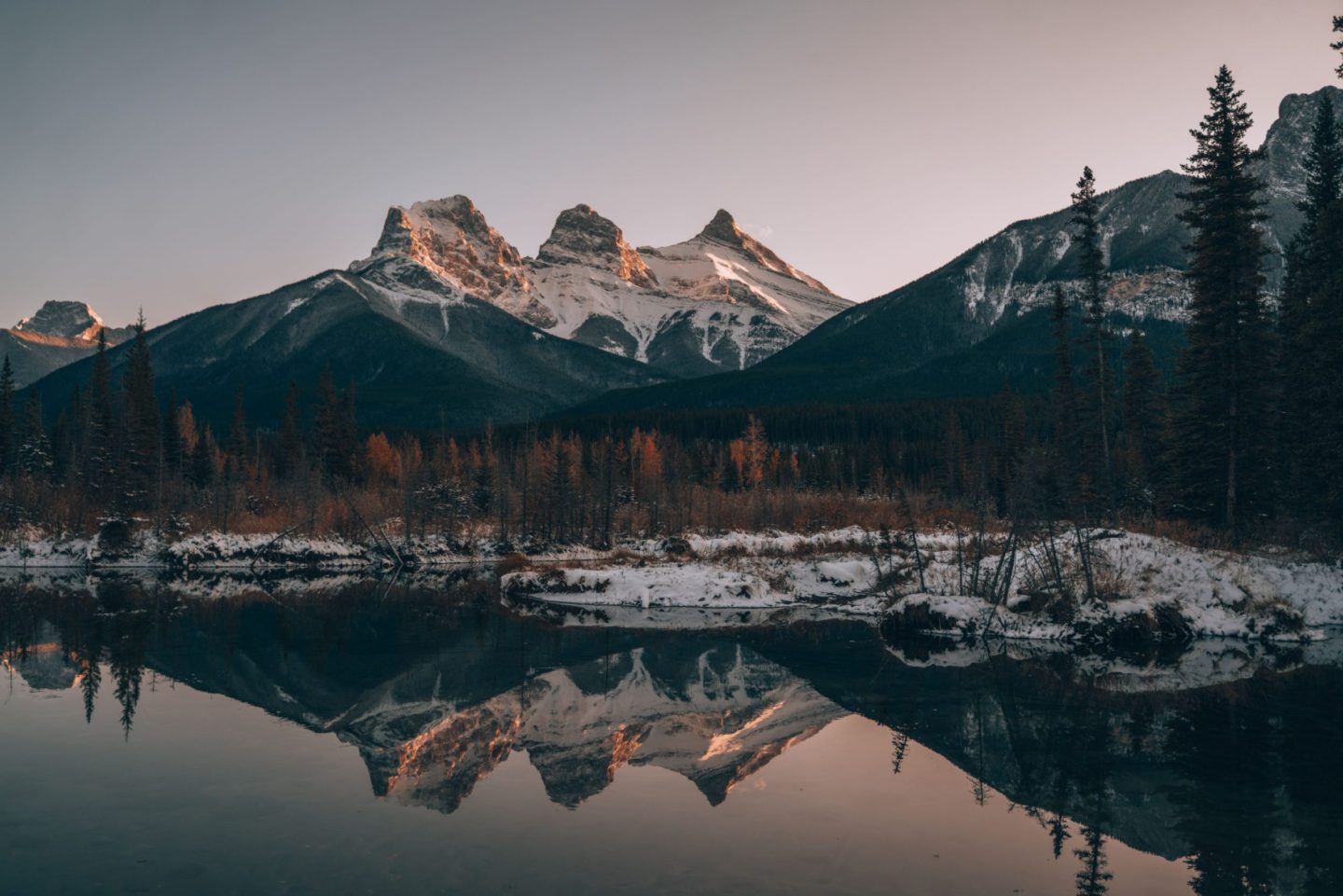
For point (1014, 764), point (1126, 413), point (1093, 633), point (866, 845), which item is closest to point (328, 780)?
point (866, 845)

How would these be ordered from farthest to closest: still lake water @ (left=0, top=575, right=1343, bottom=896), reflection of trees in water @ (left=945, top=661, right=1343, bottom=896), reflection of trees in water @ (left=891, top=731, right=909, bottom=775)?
reflection of trees in water @ (left=891, top=731, right=909, bottom=775)
reflection of trees in water @ (left=945, top=661, right=1343, bottom=896)
still lake water @ (left=0, top=575, right=1343, bottom=896)

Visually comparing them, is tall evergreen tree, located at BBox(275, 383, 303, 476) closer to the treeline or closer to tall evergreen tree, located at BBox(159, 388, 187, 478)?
the treeline

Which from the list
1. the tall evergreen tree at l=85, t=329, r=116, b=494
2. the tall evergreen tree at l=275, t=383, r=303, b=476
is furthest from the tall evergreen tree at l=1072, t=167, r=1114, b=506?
the tall evergreen tree at l=275, t=383, r=303, b=476

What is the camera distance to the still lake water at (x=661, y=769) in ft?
38.4

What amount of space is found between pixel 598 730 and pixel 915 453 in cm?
11725

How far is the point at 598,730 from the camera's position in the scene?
19.7 m

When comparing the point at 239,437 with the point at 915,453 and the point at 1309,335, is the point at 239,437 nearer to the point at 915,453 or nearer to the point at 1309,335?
the point at 915,453

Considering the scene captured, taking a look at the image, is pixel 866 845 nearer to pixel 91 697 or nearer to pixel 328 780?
pixel 328 780

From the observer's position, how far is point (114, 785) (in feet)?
49.5

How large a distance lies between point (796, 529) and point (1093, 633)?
4211 centimetres

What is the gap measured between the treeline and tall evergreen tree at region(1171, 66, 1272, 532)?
0.31 feet

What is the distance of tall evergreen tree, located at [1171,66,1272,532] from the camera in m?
36.8

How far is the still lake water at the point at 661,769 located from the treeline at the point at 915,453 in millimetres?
11854

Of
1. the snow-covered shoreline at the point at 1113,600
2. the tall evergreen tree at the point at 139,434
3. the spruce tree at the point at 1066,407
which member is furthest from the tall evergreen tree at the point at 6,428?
the spruce tree at the point at 1066,407
